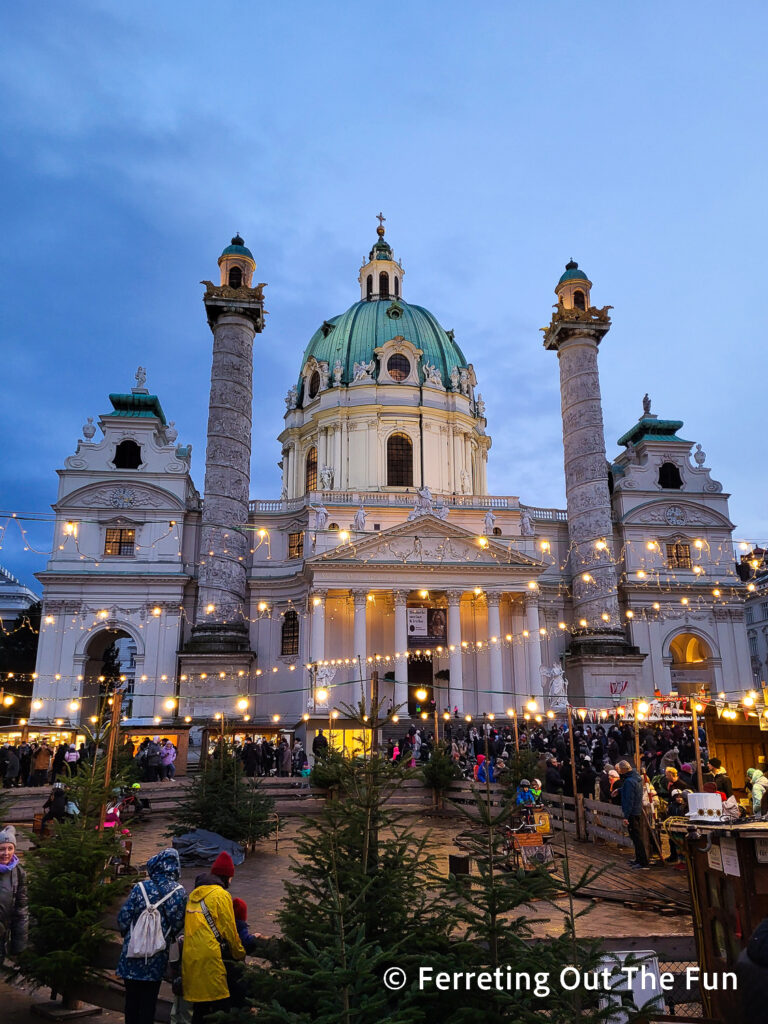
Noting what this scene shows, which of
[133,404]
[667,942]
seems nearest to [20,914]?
[667,942]

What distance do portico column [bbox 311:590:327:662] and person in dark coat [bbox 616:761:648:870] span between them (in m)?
24.9

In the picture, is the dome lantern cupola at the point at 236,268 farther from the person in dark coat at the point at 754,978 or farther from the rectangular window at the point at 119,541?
the person in dark coat at the point at 754,978

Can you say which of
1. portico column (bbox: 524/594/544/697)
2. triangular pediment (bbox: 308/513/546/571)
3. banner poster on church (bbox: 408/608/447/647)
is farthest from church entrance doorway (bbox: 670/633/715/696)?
banner poster on church (bbox: 408/608/447/647)

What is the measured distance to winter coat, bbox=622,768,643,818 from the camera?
12.6m

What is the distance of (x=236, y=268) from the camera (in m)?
41.5

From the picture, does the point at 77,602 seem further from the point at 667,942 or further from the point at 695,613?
the point at 667,942

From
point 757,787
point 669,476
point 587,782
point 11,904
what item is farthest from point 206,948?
point 669,476

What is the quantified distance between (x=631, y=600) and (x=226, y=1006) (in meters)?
41.8

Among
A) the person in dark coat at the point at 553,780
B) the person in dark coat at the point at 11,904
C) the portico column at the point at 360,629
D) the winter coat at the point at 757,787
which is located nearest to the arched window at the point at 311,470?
the portico column at the point at 360,629

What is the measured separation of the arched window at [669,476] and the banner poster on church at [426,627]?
17.7 meters

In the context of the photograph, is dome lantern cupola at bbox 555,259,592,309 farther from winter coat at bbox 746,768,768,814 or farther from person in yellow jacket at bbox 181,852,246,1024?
person in yellow jacket at bbox 181,852,246,1024

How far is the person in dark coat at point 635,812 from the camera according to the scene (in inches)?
488

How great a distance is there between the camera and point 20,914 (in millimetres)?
6895

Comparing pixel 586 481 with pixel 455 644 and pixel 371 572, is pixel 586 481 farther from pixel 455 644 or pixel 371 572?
pixel 371 572
